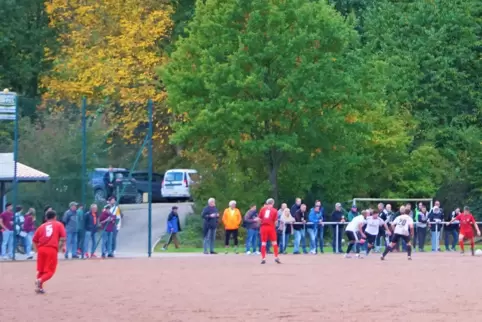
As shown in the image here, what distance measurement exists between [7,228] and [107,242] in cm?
396

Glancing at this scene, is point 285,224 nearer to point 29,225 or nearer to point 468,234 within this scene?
point 468,234

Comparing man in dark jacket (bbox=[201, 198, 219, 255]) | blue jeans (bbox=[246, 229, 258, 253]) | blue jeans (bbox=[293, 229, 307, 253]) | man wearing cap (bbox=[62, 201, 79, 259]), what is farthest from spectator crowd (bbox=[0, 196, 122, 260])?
blue jeans (bbox=[293, 229, 307, 253])

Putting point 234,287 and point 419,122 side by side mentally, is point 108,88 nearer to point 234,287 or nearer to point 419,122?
point 419,122

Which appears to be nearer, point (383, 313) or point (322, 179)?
point (383, 313)

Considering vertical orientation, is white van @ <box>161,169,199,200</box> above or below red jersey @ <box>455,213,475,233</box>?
above

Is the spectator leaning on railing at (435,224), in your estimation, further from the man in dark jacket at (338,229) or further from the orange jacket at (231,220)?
the orange jacket at (231,220)

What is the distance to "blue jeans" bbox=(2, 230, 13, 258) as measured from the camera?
36506 mm

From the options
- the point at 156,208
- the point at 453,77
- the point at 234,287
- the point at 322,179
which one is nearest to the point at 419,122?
the point at 453,77

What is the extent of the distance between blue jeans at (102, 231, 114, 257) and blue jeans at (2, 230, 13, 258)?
320 centimetres

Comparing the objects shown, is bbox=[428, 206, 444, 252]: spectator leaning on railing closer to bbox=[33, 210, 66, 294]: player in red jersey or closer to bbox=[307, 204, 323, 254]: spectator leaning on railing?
bbox=[307, 204, 323, 254]: spectator leaning on railing

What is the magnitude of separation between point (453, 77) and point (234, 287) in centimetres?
3983

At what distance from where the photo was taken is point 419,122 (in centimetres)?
5972

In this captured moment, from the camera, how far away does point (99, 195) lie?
40406mm

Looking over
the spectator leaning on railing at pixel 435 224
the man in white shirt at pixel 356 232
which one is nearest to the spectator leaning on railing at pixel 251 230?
the man in white shirt at pixel 356 232
